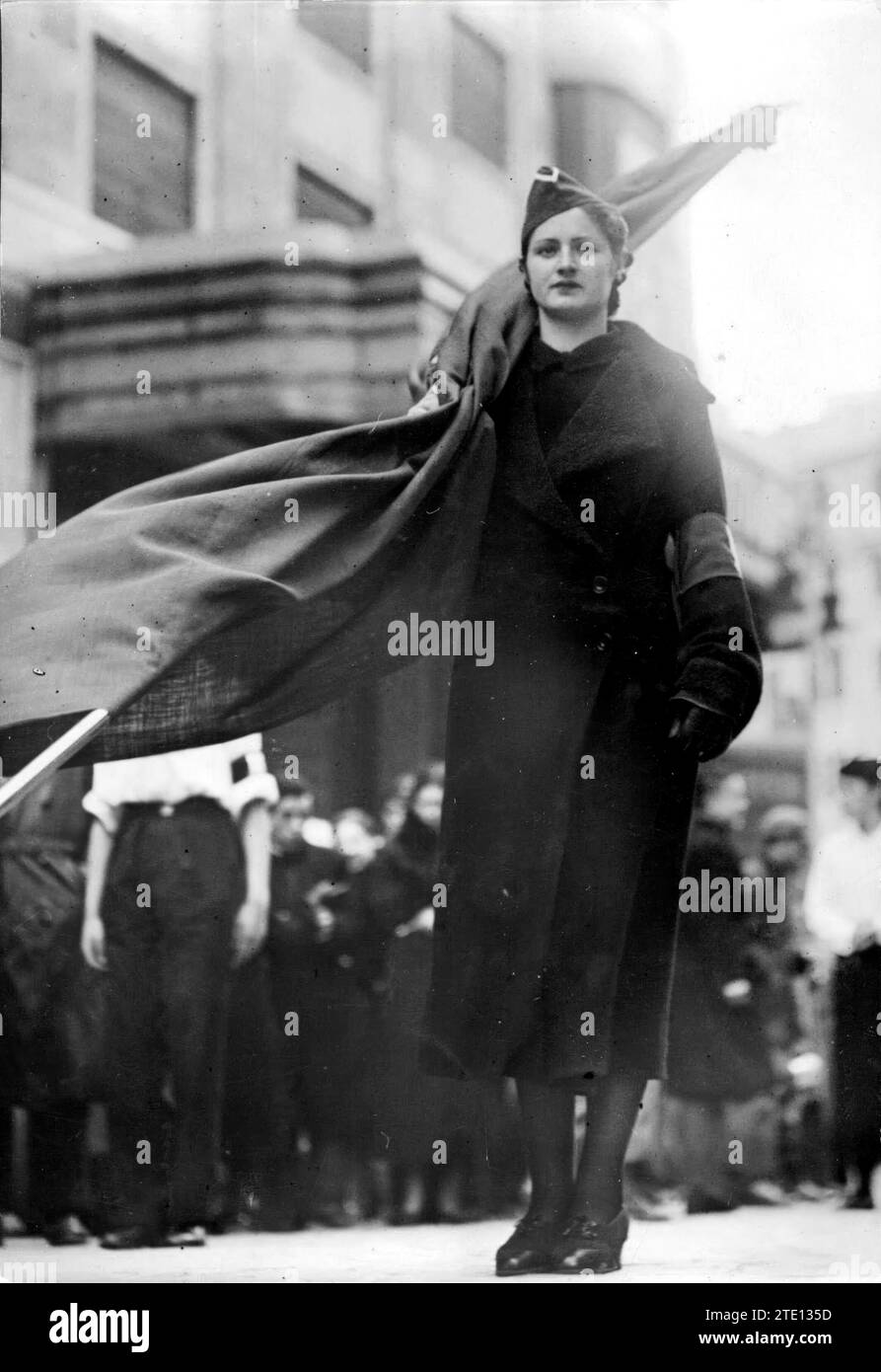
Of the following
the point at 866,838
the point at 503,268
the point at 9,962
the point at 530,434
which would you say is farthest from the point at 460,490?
the point at 9,962

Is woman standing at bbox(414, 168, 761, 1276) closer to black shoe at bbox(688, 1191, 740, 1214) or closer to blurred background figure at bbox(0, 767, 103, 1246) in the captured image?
black shoe at bbox(688, 1191, 740, 1214)

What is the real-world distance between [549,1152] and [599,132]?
10.8 feet

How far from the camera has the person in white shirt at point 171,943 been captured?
5.86 metres

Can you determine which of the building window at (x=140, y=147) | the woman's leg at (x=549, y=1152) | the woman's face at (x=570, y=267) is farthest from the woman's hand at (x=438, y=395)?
the woman's leg at (x=549, y=1152)

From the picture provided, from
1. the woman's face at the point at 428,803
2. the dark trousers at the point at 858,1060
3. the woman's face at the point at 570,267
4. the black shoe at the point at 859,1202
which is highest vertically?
the woman's face at the point at 570,267

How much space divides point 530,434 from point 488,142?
106cm

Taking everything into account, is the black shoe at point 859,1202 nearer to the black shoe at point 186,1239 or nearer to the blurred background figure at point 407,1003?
the blurred background figure at point 407,1003

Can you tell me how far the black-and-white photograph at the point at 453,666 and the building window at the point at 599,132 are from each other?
2 centimetres

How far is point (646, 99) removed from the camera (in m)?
6.43

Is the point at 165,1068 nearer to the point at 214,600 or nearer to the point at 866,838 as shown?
the point at 214,600

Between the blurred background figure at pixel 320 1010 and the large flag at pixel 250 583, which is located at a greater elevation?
the large flag at pixel 250 583

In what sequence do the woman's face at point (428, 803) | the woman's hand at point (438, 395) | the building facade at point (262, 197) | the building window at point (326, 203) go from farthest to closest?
1. the building window at point (326, 203)
2. the building facade at point (262, 197)
3. the woman's hand at point (438, 395)
4. the woman's face at point (428, 803)

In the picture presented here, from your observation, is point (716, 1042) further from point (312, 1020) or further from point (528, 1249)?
point (312, 1020)
